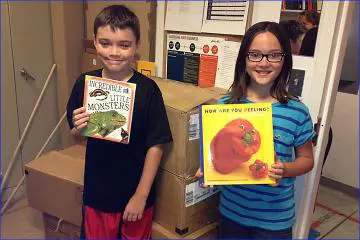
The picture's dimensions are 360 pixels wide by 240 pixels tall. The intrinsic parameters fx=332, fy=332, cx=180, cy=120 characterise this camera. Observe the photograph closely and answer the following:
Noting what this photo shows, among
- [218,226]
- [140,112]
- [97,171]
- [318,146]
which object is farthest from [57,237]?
[318,146]

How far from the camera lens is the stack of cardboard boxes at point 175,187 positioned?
1.15 meters

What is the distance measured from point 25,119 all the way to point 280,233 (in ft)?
6.04

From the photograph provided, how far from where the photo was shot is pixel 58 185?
1498 millimetres

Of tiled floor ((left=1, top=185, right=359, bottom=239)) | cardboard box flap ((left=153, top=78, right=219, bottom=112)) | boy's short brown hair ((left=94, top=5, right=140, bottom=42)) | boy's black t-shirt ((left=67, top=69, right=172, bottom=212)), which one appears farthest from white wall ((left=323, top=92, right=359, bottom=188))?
boy's short brown hair ((left=94, top=5, right=140, bottom=42))

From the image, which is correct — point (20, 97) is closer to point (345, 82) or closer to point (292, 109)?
point (292, 109)

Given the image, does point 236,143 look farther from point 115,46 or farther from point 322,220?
point 322,220

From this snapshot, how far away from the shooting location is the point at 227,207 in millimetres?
1116

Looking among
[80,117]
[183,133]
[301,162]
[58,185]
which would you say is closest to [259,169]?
[301,162]

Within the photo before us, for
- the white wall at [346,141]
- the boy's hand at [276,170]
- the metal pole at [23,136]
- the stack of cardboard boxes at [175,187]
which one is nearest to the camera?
the boy's hand at [276,170]

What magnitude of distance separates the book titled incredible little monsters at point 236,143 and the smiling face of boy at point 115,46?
0.96 feet

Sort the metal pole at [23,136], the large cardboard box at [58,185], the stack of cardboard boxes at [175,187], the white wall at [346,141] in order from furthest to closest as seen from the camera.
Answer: the white wall at [346,141] → the metal pole at [23,136] → the large cardboard box at [58,185] → the stack of cardboard boxes at [175,187]

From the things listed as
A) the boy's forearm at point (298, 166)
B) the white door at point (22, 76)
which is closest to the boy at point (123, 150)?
the boy's forearm at point (298, 166)

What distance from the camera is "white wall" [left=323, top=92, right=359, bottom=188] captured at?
2.46m

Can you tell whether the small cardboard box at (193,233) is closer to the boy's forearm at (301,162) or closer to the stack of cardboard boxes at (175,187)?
the stack of cardboard boxes at (175,187)
